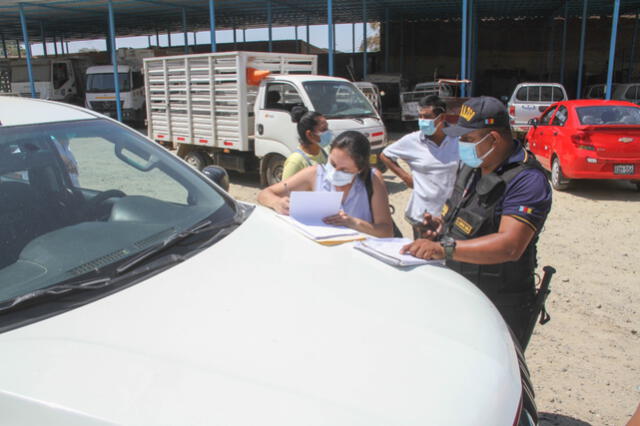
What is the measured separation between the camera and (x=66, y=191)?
94.6 inches

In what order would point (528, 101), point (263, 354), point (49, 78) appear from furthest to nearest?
point (49, 78) → point (528, 101) → point (263, 354)

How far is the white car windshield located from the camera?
1.77m

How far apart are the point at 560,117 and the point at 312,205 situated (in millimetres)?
8013

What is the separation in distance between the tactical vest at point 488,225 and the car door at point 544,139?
7.42 metres

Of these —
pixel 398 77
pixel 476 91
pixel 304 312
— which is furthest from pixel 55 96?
pixel 304 312

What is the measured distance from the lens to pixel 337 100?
8984 millimetres

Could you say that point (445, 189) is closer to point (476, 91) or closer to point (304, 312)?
point (304, 312)

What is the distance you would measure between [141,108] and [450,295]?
21537 millimetres

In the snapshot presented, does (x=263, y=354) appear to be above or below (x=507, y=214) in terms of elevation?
below

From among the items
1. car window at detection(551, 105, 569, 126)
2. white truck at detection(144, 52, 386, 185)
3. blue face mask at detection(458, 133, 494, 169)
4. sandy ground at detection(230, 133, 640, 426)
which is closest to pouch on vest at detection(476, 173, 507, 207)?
blue face mask at detection(458, 133, 494, 169)

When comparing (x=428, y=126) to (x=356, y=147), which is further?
(x=428, y=126)

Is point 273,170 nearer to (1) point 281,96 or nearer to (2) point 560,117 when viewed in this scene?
(1) point 281,96

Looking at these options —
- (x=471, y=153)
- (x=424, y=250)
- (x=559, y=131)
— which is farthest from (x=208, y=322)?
(x=559, y=131)

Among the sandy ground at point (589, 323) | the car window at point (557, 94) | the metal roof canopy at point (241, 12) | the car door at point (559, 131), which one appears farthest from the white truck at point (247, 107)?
the metal roof canopy at point (241, 12)
